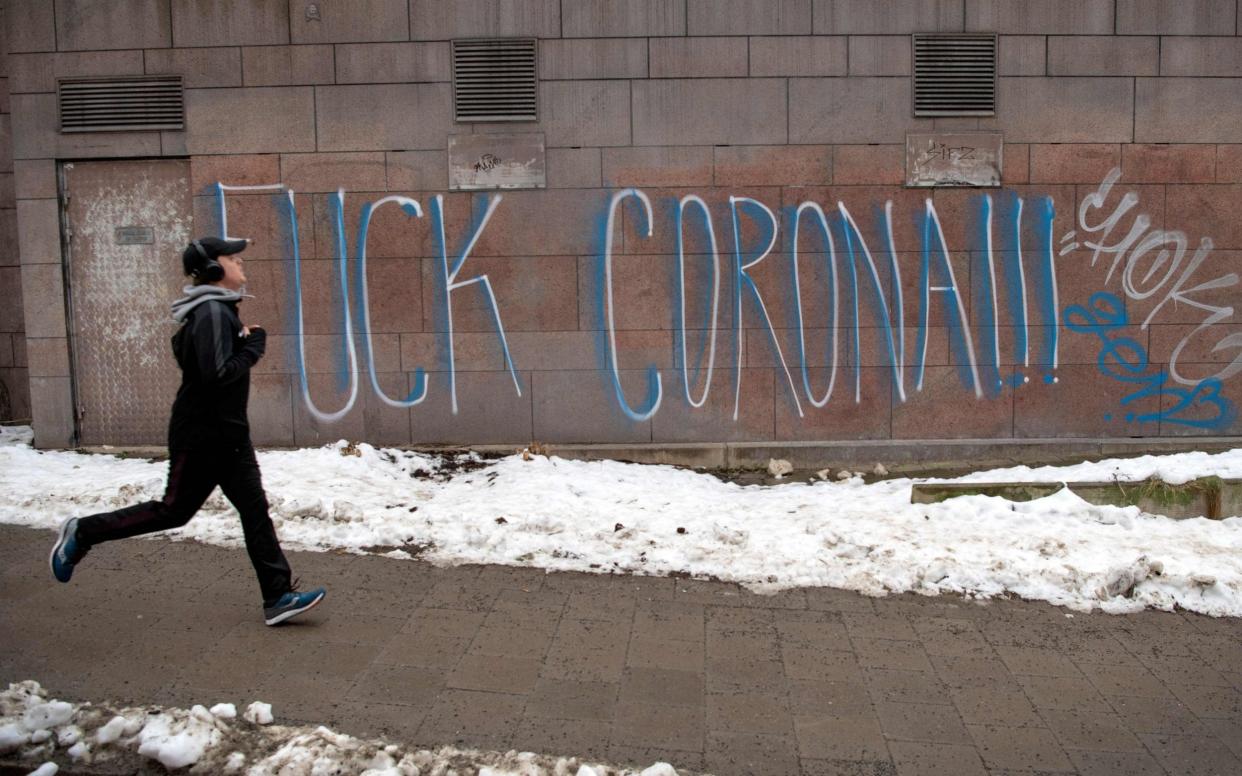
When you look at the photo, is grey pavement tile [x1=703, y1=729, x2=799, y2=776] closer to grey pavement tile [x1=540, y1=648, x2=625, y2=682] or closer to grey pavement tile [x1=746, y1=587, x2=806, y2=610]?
grey pavement tile [x1=540, y1=648, x2=625, y2=682]

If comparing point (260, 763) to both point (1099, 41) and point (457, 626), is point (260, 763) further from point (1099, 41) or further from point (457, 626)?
point (1099, 41)

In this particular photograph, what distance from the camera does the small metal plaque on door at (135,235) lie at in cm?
788

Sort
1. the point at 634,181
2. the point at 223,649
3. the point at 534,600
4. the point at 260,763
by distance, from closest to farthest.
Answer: the point at 260,763
the point at 223,649
the point at 534,600
the point at 634,181

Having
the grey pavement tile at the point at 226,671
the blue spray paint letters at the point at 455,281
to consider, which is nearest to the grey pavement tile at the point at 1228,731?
the grey pavement tile at the point at 226,671

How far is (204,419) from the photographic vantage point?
4188 mm

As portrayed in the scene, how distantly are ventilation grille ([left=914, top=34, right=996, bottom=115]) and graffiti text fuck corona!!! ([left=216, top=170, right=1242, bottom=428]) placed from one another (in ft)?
2.53

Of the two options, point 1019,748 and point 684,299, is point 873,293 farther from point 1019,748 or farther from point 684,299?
point 1019,748

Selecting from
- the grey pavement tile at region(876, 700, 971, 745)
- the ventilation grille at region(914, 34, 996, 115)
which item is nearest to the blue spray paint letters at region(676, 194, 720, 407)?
the ventilation grille at region(914, 34, 996, 115)

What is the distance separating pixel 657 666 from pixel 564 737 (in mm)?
749

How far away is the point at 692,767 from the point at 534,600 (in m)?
1.72

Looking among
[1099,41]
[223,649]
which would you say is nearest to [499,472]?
[223,649]

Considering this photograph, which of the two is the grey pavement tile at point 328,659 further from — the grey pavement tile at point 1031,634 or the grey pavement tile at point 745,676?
the grey pavement tile at point 1031,634

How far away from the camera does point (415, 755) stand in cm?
335

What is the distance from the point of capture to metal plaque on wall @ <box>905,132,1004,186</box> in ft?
24.9
